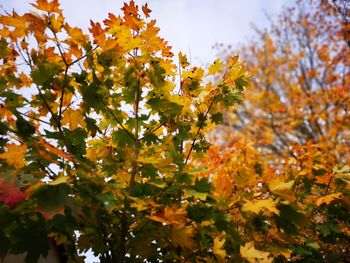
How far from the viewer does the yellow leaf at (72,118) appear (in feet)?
8.01

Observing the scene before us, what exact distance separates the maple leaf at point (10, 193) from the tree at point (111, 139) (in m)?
0.08

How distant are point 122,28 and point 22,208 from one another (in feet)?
4.86

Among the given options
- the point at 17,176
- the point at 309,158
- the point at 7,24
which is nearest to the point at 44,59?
the point at 7,24

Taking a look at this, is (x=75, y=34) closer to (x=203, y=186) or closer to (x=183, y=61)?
(x=183, y=61)

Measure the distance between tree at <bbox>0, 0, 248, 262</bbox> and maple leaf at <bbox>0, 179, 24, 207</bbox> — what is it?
0.26 ft

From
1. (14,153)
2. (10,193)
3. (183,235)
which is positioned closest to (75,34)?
(14,153)

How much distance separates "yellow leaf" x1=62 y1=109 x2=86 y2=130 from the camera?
2.44 meters

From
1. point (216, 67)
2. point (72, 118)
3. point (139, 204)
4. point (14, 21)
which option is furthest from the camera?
point (216, 67)

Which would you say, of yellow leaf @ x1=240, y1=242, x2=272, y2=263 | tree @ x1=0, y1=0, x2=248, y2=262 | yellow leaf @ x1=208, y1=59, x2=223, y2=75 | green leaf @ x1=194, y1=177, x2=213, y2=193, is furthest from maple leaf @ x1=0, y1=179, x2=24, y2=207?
yellow leaf @ x1=208, y1=59, x2=223, y2=75

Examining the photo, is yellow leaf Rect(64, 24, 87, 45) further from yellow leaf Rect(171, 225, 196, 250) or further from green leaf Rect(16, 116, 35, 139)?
yellow leaf Rect(171, 225, 196, 250)

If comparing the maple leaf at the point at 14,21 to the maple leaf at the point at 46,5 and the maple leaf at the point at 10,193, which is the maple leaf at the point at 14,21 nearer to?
the maple leaf at the point at 46,5

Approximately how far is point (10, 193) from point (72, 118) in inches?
39.6

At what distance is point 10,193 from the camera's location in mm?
1523

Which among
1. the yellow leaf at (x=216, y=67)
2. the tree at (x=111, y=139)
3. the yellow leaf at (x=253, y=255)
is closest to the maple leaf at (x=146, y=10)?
the tree at (x=111, y=139)
